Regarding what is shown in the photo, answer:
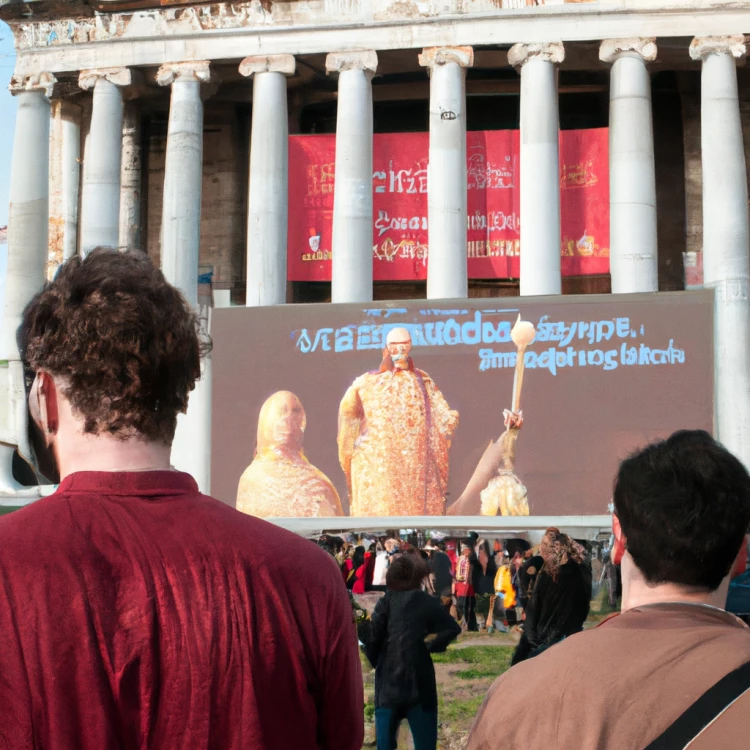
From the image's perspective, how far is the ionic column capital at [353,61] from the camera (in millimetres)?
25281

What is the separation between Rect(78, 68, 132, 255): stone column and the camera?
26.2 metres

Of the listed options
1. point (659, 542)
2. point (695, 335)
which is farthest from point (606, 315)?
point (659, 542)

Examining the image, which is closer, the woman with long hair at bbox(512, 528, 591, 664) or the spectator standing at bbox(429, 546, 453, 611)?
the woman with long hair at bbox(512, 528, 591, 664)

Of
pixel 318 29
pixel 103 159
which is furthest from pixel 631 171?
pixel 103 159

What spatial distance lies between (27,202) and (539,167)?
39.3 feet

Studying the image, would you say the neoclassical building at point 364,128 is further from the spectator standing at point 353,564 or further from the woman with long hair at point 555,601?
the woman with long hair at point 555,601

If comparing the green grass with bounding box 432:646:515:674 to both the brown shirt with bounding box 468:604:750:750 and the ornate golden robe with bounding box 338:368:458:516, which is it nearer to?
the ornate golden robe with bounding box 338:368:458:516

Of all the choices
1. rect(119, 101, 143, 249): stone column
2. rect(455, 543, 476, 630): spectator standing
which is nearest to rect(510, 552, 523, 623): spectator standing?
rect(455, 543, 476, 630): spectator standing

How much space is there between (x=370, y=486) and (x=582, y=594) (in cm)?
949

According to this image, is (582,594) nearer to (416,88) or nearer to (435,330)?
(435,330)

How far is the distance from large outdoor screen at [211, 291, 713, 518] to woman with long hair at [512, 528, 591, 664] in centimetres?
863

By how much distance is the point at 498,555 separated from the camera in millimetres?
14625

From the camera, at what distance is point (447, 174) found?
24312 mm

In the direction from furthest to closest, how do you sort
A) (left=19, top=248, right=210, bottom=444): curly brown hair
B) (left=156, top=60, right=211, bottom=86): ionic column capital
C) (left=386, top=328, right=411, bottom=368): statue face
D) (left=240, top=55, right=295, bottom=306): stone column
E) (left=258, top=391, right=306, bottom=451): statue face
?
1. (left=156, top=60, right=211, bottom=86): ionic column capital
2. (left=240, top=55, right=295, bottom=306): stone column
3. (left=258, top=391, right=306, bottom=451): statue face
4. (left=386, top=328, right=411, bottom=368): statue face
5. (left=19, top=248, right=210, bottom=444): curly brown hair
